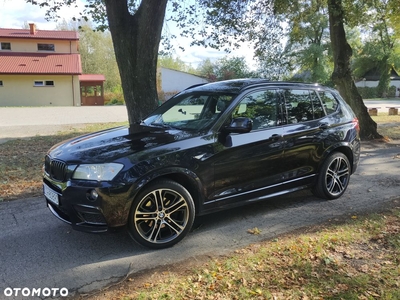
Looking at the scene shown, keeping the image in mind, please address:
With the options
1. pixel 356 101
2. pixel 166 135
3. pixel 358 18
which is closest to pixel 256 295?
pixel 166 135

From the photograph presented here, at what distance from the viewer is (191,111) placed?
16.1 feet

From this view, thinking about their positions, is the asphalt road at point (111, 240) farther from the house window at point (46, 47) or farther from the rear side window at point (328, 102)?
the house window at point (46, 47)

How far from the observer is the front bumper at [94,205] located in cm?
360

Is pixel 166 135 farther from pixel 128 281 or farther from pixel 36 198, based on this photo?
pixel 36 198

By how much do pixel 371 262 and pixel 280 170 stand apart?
5.49 feet

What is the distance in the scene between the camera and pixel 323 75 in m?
48.2

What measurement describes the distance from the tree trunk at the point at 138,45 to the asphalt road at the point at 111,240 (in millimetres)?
3170

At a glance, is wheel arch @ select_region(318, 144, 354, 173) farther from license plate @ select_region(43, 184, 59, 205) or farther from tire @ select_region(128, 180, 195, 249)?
license plate @ select_region(43, 184, 59, 205)

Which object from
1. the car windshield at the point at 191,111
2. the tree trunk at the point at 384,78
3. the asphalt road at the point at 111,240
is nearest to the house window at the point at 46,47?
the asphalt road at the point at 111,240

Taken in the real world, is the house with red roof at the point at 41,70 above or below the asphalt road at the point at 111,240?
above

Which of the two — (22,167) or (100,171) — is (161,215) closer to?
(100,171)

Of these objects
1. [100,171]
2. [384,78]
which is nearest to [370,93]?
[384,78]

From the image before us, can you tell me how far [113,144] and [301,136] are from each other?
8.64 ft

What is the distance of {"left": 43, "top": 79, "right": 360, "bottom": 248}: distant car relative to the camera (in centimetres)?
369
